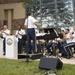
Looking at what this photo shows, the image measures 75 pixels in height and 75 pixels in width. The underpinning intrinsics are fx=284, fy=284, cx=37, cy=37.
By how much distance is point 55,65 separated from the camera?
8.10 meters

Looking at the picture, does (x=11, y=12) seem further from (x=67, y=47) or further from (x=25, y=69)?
(x=25, y=69)

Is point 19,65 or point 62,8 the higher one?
point 62,8

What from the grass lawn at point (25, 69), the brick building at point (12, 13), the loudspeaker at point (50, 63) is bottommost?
the grass lawn at point (25, 69)

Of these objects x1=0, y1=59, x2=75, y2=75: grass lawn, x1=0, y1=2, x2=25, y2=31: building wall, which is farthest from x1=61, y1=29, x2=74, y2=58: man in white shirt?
x1=0, y1=2, x2=25, y2=31: building wall

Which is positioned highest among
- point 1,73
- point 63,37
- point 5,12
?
point 5,12

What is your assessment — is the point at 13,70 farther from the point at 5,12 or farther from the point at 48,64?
the point at 5,12

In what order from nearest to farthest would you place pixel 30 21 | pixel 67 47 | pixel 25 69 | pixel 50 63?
pixel 50 63 < pixel 25 69 < pixel 30 21 < pixel 67 47

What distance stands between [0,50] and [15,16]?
31.9 ft

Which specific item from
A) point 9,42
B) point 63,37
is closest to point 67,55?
point 63,37

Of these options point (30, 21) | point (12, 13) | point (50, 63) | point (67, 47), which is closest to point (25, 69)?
point (50, 63)

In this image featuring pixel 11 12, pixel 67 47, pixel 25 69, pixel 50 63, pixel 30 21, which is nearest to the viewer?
pixel 50 63

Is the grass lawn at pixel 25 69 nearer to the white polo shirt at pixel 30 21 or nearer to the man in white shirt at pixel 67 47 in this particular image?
the white polo shirt at pixel 30 21

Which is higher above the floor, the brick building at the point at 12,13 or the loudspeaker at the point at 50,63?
the brick building at the point at 12,13

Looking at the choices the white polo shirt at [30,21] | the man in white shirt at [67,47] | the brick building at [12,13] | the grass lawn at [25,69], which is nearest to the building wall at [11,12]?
the brick building at [12,13]
